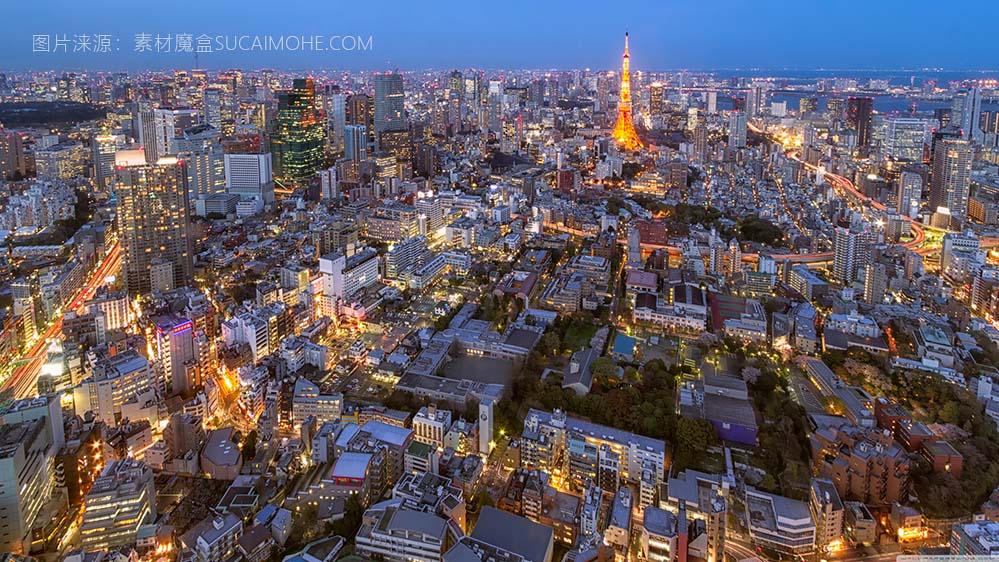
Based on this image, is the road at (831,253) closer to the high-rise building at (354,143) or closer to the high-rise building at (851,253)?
the high-rise building at (851,253)

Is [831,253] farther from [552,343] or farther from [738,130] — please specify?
[738,130]

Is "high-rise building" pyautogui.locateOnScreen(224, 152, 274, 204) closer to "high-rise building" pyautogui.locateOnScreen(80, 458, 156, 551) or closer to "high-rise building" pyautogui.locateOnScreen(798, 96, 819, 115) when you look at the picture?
"high-rise building" pyautogui.locateOnScreen(80, 458, 156, 551)

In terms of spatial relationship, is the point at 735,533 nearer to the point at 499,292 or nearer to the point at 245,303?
the point at 499,292

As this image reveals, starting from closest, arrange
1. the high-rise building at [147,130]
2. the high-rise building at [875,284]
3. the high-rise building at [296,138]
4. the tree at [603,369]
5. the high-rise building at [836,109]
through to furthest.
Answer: the tree at [603,369] → the high-rise building at [875,284] → the high-rise building at [147,130] → the high-rise building at [296,138] → the high-rise building at [836,109]

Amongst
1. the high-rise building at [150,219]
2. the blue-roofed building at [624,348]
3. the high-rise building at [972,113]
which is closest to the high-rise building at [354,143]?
the high-rise building at [150,219]

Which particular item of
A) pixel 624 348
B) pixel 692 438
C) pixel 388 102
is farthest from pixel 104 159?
pixel 692 438

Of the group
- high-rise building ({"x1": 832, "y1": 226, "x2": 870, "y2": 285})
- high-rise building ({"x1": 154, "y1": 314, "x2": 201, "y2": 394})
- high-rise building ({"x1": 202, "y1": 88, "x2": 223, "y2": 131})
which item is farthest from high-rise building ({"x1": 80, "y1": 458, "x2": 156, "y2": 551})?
high-rise building ({"x1": 202, "y1": 88, "x2": 223, "y2": 131})
